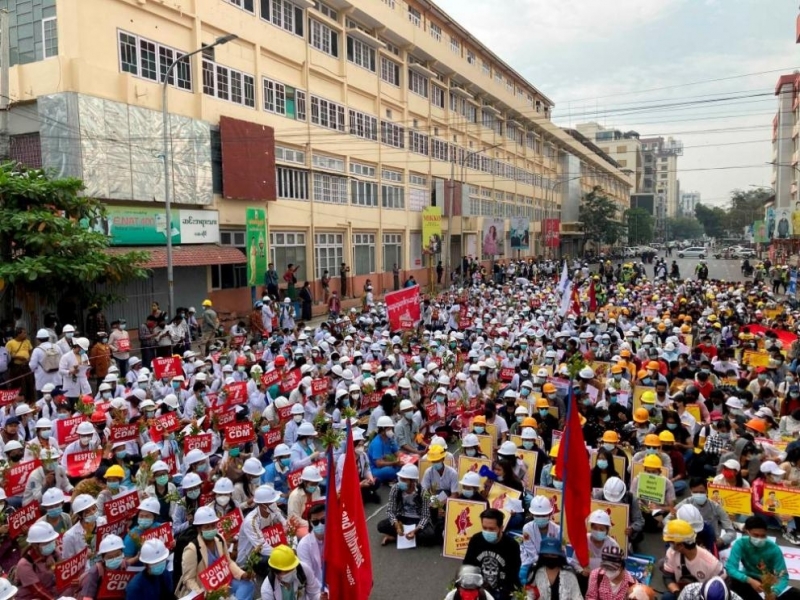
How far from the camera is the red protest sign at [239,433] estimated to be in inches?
353

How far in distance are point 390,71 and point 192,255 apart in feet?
66.1

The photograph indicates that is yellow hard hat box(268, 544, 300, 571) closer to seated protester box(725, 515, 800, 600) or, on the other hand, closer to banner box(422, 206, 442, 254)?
seated protester box(725, 515, 800, 600)

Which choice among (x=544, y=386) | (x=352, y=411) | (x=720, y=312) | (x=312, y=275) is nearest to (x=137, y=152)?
(x=312, y=275)

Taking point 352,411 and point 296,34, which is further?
point 296,34

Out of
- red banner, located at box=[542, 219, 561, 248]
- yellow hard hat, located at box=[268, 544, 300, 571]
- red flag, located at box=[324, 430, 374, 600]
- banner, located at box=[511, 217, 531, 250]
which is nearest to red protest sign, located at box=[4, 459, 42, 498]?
yellow hard hat, located at box=[268, 544, 300, 571]

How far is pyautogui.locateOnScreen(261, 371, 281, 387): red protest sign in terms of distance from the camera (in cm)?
1202

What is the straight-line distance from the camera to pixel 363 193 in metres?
32.9

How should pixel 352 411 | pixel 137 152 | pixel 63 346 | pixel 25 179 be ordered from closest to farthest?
pixel 352 411 < pixel 63 346 < pixel 25 179 < pixel 137 152

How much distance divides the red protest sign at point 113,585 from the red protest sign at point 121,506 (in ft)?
2.72

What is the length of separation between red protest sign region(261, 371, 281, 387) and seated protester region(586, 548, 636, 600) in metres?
7.68

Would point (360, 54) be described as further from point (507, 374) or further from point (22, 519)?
point (22, 519)

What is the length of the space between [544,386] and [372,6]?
26.3 m

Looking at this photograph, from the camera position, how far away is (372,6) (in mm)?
31797

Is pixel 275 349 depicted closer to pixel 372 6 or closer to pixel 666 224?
pixel 372 6
